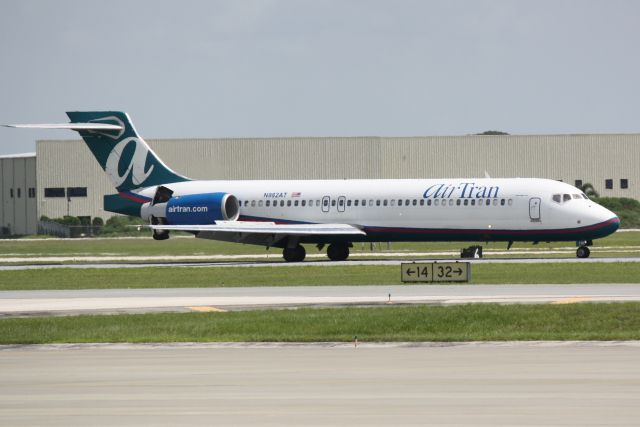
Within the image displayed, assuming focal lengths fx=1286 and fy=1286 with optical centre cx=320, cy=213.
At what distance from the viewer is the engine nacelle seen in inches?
2365

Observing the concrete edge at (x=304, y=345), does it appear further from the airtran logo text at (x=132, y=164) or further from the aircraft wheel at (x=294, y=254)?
the airtran logo text at (x=132, y=164)

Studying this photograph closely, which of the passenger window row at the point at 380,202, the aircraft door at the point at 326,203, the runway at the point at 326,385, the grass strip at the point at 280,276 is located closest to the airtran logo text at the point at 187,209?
the passenger window row at the point at 380,202

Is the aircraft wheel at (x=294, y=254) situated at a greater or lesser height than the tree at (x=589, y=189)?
lesser

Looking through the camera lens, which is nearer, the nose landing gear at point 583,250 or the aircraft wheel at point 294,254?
the nose landing gear at point 583,250

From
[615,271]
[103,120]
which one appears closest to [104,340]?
[615,271]

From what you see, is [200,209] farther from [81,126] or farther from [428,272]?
[428,272]

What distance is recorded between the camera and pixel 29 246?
88875mm

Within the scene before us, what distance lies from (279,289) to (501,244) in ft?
131

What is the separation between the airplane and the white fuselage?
0.04m

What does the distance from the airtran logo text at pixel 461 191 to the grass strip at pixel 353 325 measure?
2672cm

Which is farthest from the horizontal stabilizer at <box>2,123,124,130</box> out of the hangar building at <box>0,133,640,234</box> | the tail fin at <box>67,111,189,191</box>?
the hangar building at <box>0,133,640,234</box>

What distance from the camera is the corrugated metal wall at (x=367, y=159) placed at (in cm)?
11931

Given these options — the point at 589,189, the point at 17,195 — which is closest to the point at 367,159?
the point at 589,189

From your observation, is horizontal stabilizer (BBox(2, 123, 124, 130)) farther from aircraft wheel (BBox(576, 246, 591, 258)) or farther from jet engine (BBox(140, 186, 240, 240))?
aircraft wheel (BBox(576, 246, 591, 258))
